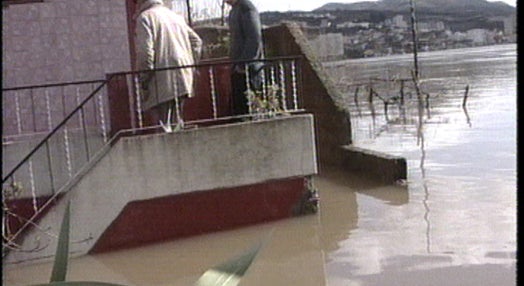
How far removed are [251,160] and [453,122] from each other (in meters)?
13.6

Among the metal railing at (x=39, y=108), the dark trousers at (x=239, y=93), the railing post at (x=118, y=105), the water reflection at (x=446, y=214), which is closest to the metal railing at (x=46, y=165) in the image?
the railing post at (x=118, y=105)

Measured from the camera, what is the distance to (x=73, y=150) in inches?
301

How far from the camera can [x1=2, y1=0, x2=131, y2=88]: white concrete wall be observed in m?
8.05

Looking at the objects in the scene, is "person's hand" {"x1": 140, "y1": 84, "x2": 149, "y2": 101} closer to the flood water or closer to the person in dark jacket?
the person in dark jacket

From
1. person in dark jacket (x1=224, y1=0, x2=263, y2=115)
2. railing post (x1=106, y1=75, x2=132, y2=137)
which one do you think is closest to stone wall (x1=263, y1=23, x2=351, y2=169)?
person in dark jacket (x1=224, y1=0, x2=263, y2=115)

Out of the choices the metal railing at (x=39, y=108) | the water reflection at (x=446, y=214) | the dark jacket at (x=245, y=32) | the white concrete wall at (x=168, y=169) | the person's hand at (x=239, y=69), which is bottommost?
the water reflection at (x=446, y=214)

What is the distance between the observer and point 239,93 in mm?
8000

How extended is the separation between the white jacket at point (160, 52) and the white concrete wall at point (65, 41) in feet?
4.02

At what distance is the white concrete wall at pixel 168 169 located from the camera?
6684 millimetres

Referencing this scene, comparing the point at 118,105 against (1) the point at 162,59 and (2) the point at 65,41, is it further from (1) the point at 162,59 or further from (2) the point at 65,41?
(2) the point at 65,41

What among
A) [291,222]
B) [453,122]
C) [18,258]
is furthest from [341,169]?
[453,122]

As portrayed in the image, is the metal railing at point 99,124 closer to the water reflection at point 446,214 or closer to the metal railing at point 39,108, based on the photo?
the metal railing at point 39,108

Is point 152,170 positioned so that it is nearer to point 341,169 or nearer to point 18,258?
point 18,258

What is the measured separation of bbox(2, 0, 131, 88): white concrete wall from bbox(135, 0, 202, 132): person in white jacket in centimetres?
121
